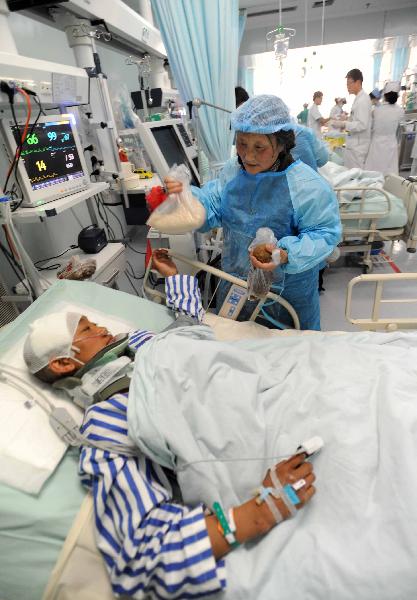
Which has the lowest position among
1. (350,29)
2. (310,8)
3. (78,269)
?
(78,269)

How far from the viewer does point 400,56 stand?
8.48 meters

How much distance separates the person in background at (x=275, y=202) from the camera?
1.36 meters

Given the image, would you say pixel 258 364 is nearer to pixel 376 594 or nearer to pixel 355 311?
pixel 376 594

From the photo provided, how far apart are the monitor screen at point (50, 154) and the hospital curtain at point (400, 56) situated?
9.39 m

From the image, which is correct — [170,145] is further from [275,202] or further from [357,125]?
[357,125]

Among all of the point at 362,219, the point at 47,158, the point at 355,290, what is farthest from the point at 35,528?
the point at 362,219

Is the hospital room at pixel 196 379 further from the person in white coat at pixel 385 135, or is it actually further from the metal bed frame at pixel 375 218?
the person in white coat at pixel 385 135

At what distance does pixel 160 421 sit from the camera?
93 cm

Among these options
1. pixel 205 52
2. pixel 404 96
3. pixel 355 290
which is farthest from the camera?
pixel 404 96

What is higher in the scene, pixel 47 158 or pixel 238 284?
pixel 47 158

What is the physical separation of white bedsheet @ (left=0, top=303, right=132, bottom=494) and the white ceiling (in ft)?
25.0

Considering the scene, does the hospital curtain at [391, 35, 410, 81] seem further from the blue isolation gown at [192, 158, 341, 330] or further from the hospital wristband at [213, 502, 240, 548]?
the hospital wristband at [213, 502, 240, 548]

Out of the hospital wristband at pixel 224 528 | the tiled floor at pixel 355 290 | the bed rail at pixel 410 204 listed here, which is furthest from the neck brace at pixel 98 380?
the bed rail at pixel 410 204

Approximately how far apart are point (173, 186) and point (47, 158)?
2.94ft
